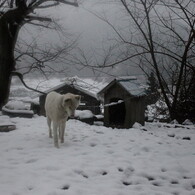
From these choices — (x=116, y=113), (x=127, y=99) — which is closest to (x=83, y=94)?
(x=116, y=113)

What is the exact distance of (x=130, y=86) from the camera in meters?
11.0

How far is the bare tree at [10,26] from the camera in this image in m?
12.7

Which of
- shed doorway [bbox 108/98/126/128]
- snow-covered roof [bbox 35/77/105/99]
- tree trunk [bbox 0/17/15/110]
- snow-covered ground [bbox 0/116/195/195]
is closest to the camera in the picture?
snow-covered ground [bbox 0/116/195/195]

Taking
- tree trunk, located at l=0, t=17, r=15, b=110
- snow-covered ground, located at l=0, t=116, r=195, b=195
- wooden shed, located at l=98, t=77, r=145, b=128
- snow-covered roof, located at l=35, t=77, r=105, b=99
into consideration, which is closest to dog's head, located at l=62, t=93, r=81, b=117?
snow-covered ground, located at l=0, t=116, r=195, b=195

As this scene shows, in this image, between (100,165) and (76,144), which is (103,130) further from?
(100,165)

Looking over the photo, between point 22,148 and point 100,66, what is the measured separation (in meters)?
4.52

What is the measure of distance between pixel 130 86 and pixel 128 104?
0.85 m

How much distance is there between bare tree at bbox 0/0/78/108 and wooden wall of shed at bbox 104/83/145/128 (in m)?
5.01

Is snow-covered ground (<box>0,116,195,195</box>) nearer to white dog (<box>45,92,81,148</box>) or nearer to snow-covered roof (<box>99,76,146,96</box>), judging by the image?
white dog (<box>45,92,81,148</box>)

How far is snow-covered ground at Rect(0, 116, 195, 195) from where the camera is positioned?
4.06 metres

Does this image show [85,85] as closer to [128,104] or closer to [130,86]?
[130,86]

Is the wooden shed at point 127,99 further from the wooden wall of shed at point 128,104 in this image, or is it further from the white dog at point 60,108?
the white dog at point 60,108

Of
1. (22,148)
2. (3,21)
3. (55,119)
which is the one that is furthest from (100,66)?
(3,21)

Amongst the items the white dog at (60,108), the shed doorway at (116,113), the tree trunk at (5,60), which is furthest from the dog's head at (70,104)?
the tree trunk at (5,60)
